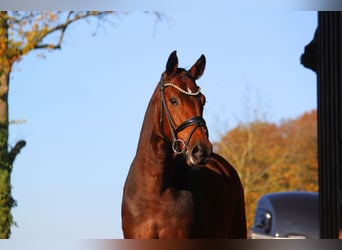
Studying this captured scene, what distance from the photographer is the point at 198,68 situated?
5.96 metres

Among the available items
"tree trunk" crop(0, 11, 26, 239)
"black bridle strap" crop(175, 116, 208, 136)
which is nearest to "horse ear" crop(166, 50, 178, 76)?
"black bridle strap" crop(175, 116, 208, 136)

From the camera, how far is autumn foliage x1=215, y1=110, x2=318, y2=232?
1939cm

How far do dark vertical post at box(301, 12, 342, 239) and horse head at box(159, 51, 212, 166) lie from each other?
3287mm

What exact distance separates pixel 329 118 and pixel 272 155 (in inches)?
470

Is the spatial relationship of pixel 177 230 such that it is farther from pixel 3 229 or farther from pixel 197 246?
pixel 3 229

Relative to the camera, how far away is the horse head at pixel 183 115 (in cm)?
532

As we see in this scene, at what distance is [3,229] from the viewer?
11188 mm

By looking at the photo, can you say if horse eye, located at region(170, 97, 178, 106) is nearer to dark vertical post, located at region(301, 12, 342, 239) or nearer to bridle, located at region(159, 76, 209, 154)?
bridle, located at region(159, 76, 209, 154)

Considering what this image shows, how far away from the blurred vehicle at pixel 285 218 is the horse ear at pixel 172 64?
273 cm

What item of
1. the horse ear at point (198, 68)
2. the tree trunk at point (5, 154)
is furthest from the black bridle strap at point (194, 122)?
the tree trunk at point (5, 154)

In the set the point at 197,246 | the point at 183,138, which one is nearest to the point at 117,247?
the point at 197,246

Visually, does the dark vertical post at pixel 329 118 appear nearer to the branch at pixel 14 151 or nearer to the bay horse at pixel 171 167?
the bay horse at pixel 171 167

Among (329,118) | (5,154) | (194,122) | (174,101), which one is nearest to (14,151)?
(5,154)

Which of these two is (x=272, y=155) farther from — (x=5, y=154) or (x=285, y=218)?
(x=285, y=218)
